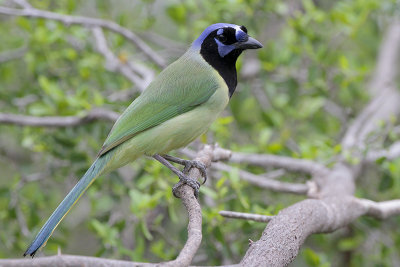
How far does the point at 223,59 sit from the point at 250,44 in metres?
0.22

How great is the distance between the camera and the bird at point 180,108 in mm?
3539

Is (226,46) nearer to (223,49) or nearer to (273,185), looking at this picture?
(223,49)

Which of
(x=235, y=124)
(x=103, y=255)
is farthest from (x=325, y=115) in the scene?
(x=103, y=255)

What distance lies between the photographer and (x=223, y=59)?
3936 mm

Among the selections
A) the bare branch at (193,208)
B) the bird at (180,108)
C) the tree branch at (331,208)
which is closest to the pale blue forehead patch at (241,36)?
the bird at (180,108)

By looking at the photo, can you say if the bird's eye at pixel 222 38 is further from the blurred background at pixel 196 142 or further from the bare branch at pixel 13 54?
the bare branch at pixel 13 54

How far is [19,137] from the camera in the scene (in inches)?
211

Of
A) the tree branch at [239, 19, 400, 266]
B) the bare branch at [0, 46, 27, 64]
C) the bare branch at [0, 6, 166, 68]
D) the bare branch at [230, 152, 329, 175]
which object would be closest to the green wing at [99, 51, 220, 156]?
the bare branch at [230, 152, 329, 175]

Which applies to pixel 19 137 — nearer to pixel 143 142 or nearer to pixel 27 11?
pixel 27 11

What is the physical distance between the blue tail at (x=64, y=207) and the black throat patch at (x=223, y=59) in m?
1.01

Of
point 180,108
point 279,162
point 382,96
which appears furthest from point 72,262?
point 382,96

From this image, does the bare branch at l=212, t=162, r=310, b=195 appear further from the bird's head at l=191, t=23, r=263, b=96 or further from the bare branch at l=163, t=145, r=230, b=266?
the bird's head at l=191, t=23, r=263, b=96

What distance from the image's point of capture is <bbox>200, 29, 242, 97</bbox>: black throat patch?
3.90 metres

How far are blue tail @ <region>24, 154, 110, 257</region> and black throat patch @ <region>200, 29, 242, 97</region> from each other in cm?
101
